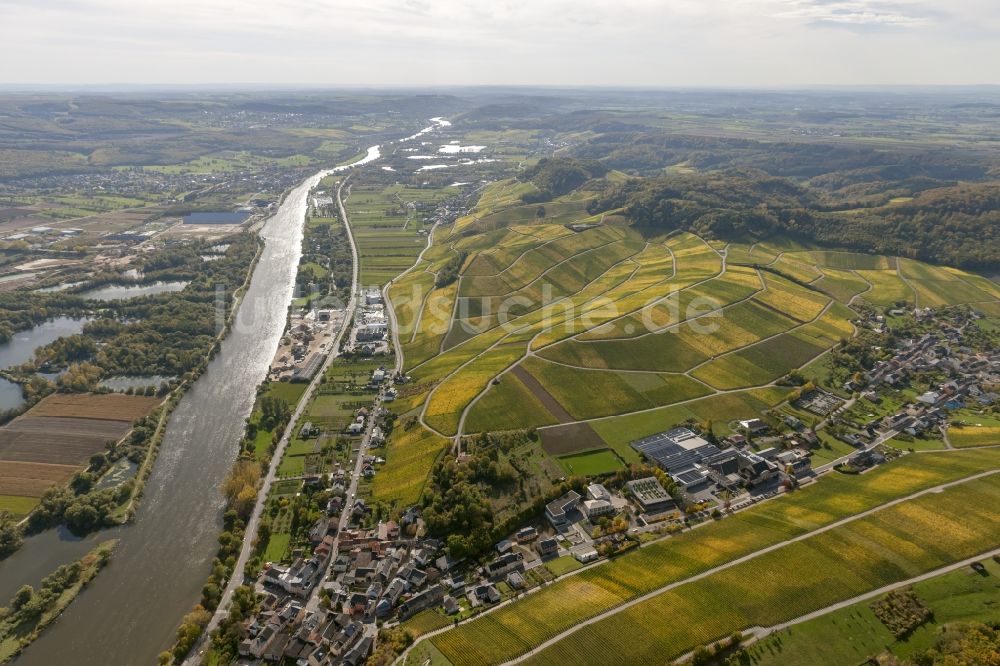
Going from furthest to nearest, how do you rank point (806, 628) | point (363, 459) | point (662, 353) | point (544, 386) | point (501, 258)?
1. point (501, 258)
2. point (662, 353)
3. point (544, 386)
4. point (363, 459)
5. point (806, 628)

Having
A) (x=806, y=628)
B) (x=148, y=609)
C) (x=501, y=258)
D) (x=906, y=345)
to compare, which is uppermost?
(x=501, y=258)

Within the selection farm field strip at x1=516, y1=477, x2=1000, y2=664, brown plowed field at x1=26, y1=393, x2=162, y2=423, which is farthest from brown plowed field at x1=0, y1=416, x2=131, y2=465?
farm field strip at x1=516, y1=477, x2=1000, y2=664

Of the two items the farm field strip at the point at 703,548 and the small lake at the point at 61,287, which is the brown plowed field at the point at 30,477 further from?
the small lake at the point at 61,287

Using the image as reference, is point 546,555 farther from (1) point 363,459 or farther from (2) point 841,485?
(2) point 841,485

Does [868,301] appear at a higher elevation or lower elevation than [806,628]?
higher

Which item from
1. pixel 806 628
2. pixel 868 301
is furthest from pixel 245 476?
pixel 868 301

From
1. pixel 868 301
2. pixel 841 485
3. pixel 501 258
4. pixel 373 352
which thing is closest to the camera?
pixel 841 485

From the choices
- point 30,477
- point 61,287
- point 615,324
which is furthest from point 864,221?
point 61,287
